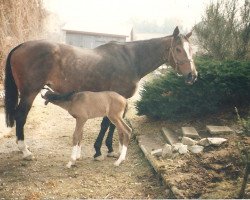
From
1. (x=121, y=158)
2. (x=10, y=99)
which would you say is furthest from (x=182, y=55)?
(x=10, y=99)

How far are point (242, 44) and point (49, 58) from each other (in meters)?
9.61

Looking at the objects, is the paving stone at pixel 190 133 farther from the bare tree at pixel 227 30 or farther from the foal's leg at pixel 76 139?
the bare tree at pixel 227 30

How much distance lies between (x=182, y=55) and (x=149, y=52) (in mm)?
766

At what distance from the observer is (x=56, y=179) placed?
6.17 meters

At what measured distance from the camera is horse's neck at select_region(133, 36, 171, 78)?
296 inches

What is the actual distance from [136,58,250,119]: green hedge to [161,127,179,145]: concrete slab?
0.62 metres

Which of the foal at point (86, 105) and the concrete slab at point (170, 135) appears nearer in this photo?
the foal at point (86, 105)

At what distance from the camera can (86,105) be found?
6.80 meters

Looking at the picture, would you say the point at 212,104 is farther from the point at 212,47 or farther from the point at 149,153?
the point at 212,47

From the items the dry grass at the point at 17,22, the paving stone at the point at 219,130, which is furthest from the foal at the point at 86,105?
the dry grass at the point at 17,22

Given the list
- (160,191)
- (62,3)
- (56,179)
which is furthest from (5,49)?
(62,3)

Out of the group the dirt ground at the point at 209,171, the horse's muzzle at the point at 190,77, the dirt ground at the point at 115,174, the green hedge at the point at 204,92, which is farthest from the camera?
the green hedge at the point at 204,92

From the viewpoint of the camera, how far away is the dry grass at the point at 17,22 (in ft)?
40.6

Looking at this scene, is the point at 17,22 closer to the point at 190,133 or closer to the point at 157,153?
the point at 190,133
